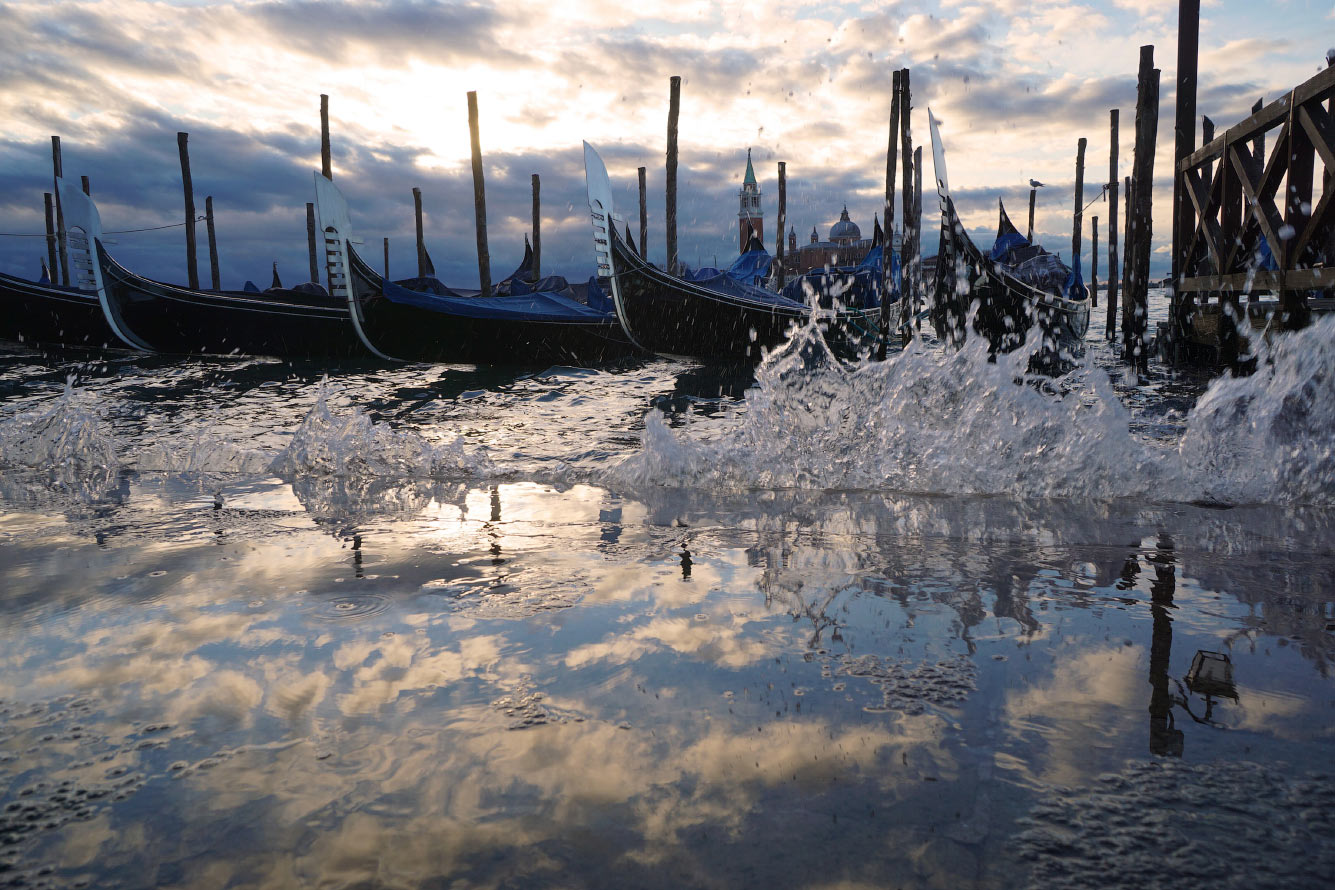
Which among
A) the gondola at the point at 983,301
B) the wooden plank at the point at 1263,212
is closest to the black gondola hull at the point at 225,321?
the gondola at the point at 983,301

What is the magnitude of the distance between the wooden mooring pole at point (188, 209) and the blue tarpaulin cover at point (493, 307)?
35.3ft

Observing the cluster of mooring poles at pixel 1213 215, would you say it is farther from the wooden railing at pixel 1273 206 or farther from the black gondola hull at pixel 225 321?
the black gondola hull at pixel 225 321

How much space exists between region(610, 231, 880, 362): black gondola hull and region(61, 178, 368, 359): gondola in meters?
5.12

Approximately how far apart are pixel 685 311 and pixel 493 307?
348 cm

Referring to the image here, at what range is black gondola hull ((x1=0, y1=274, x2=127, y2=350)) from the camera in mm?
17281

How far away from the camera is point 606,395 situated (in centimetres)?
1151

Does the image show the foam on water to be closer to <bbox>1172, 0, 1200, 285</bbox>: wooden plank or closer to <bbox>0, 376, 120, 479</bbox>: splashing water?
<bbox>0, 376, 120, 479</bbox>: splashing water

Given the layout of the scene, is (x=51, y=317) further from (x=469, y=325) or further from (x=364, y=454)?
(x=364, y=454)

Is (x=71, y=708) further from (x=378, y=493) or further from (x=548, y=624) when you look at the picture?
(x=378, y=493)

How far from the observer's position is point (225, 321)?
1625cm

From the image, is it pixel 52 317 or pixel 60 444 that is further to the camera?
pixel 52 317

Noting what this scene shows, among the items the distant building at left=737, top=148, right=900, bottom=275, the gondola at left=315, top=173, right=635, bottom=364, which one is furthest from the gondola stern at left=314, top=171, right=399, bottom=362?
the distant building at left=737, top=148, right=900, bottom=275

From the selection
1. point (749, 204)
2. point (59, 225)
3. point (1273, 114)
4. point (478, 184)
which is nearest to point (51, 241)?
point (59, 225)

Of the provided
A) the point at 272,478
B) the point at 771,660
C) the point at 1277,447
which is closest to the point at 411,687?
the point at 771,660
